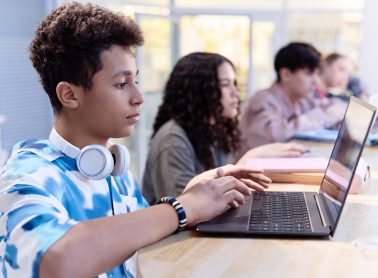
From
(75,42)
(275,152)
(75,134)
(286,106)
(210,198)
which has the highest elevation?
(75,42)

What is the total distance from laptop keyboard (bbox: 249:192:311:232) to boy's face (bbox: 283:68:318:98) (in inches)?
77.9

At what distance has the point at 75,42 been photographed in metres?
1.11

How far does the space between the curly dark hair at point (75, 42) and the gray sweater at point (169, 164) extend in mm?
832

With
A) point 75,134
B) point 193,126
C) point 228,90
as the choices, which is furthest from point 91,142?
point 228,90

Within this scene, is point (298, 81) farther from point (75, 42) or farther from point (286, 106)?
point (75, 42)

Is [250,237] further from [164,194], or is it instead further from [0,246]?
[164,194]

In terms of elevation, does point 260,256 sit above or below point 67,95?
below

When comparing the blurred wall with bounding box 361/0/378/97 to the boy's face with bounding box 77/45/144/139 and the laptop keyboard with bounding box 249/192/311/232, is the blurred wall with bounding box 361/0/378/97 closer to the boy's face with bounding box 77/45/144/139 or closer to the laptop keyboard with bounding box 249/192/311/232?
the laptop keyboard with bounding box 249/192/311/232

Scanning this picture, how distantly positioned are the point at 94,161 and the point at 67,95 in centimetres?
16

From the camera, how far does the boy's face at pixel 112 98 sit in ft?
3.64

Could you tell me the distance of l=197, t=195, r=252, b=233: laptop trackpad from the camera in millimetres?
1054

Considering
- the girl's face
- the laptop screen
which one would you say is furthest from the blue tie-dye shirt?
the girl's face

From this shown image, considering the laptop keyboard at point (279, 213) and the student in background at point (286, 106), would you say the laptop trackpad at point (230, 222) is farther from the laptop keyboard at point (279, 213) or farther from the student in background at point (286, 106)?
the student in background at point (286, 106)

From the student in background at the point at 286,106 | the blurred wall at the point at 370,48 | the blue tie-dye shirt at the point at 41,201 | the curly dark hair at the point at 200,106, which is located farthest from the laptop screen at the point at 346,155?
the blurred wall at the point at 370,48
